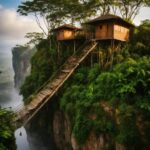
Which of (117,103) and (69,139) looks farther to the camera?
(69,139)

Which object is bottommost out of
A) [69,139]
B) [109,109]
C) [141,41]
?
[69,139]

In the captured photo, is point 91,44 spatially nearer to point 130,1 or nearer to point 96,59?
point 96,59

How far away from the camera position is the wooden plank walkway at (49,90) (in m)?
23.5

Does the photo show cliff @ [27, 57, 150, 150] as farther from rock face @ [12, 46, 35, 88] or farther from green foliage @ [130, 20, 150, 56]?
rock face @ [12, 46, 35, 88]

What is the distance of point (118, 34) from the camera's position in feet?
90.0

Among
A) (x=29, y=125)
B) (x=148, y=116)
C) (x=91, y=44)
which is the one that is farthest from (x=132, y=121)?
(x=29, y=125)

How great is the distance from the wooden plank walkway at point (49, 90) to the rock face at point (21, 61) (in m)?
76.3

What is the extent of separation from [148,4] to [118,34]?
519 inches

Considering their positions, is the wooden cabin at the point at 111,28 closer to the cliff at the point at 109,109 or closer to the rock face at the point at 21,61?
the cliff at the point at 109,109

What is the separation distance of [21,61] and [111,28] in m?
82.3

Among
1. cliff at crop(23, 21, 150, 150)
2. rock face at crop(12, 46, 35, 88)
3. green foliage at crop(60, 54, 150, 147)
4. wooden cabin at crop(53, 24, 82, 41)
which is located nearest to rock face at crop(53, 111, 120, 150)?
cliff at crop(23, 21, 150, 150)

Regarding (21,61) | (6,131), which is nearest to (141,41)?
(6,131)

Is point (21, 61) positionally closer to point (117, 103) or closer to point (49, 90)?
point (49, 90)

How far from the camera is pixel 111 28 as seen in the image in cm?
2673
